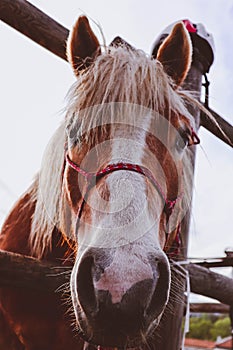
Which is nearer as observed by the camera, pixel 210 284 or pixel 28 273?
pixel 28 273

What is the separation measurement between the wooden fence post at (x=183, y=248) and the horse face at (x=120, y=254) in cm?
65

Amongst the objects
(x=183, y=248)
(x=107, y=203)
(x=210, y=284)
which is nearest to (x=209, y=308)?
(x=210, y=284)

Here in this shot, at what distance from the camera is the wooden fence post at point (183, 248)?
202 centimetres

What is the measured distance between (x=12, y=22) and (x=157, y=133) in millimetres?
1027

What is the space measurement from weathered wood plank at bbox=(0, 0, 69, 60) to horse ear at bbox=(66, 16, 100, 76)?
13.1 inches

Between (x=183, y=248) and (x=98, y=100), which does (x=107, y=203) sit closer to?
(x=98, y=100)

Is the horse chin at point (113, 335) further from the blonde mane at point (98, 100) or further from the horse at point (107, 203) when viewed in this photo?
the blonde mane at point (98, 100)

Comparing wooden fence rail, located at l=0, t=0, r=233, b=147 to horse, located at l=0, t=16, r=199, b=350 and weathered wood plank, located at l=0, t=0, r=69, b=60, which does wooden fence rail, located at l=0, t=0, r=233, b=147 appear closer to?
weathered wood plank, located at l=0, t=0, r=69, b=60

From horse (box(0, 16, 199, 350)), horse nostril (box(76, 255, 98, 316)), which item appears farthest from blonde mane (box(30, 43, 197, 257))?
horse nostril (box(76, 255, 98, 316))

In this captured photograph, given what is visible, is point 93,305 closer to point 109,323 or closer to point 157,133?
point 109,323

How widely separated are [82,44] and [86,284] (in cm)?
113

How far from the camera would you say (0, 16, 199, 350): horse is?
1053 millimetres

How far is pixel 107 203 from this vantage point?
1.21m

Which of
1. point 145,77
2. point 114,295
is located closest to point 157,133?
point 145,77
